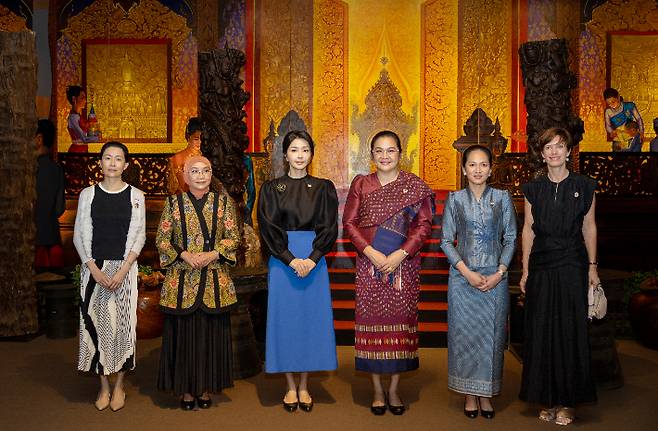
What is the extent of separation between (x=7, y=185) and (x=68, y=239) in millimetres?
3336

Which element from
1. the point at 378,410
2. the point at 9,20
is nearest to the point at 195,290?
the point at 378,410

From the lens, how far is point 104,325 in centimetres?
399

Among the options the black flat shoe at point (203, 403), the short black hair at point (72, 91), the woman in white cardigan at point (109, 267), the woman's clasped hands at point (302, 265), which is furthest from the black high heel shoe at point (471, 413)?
the short black hair at point (72, 91)

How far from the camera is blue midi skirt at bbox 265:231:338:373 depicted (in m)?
3.98

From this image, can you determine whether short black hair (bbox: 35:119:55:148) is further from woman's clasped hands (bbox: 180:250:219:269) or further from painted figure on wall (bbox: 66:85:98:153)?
woman's clasped hands (bbox: 180:250:219:269)

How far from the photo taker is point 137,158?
9.44m

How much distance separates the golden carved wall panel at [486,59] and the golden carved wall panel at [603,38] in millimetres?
1271

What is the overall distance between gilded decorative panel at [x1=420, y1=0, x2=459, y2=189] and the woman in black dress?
7.55 meters

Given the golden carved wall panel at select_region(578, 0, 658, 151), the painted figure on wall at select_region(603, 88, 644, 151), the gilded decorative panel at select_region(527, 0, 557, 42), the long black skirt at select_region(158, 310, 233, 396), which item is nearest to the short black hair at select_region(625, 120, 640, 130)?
the painted figure on wall at select_region(603, 88, 644, 151)

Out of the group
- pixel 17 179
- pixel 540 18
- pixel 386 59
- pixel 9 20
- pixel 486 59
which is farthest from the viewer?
pixel 386 59

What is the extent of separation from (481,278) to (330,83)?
8015 millimetres

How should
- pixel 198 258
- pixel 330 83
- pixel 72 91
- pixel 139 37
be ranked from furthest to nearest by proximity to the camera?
pixel 330 83, pixel 139 37, pixel 72 91, pixel 198 258

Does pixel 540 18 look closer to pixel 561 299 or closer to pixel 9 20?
pixel 561 299

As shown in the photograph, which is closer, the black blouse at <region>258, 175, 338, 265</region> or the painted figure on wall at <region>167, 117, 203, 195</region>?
the black blouse at <region>258, 175, 338, 265</region>
